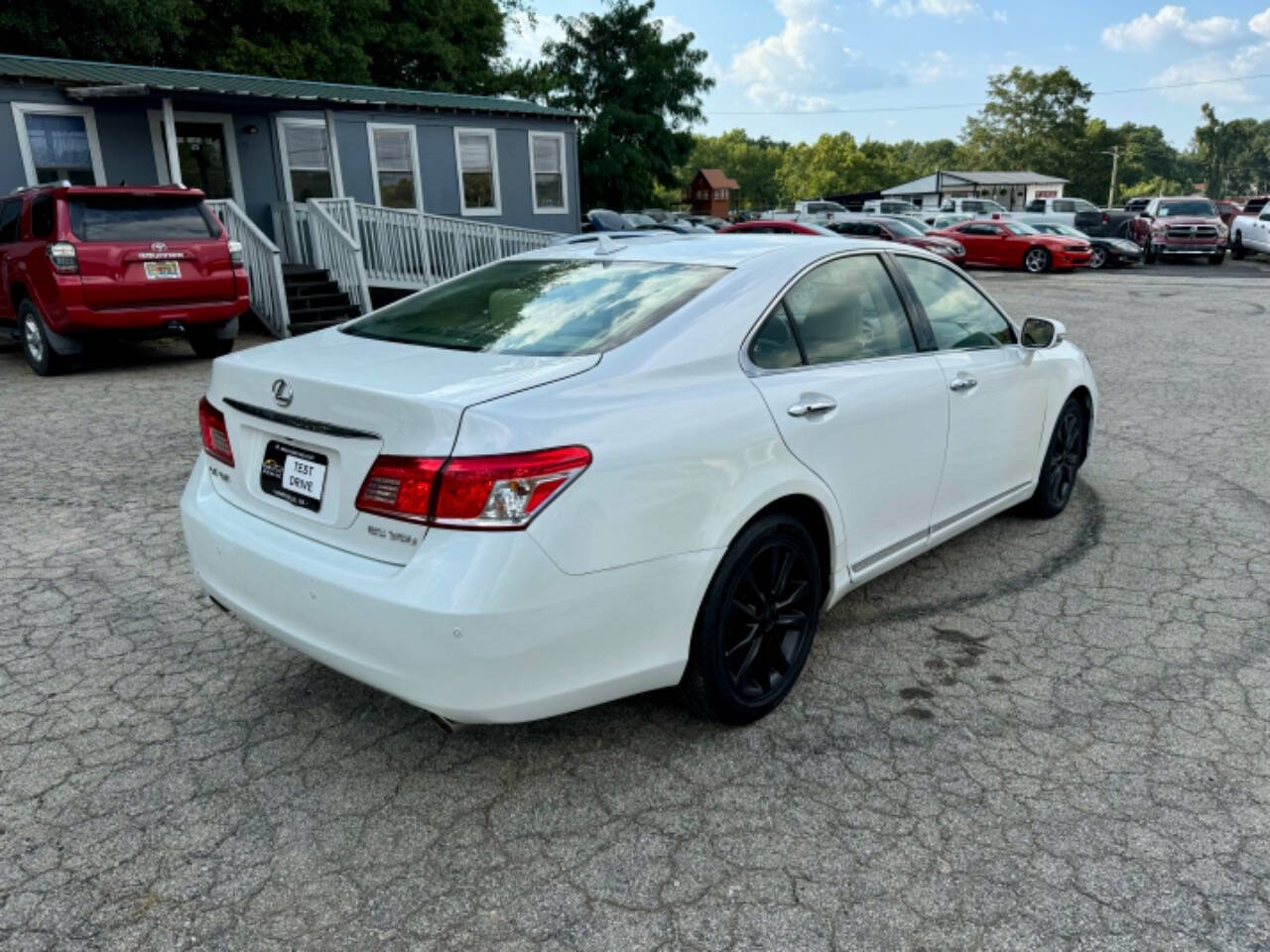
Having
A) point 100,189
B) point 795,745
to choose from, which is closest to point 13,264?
point 100,189

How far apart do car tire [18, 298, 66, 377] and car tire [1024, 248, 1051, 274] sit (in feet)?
70.0

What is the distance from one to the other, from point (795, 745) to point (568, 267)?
1874 millimetres

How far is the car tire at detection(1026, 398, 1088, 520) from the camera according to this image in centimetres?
468

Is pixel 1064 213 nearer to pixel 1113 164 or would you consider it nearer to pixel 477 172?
pixel 477 172

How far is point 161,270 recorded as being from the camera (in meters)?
8.72

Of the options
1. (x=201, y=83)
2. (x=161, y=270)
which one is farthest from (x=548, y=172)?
(x=161, y=270)

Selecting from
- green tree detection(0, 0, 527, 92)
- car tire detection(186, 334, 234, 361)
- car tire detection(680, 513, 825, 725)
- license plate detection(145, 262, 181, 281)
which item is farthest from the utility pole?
car tire detection(680, 513, 825, 725)

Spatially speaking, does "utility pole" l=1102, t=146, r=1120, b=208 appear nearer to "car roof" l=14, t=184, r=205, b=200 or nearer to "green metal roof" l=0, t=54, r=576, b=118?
"green metal roof" l=0, t=54, r=576, b=118

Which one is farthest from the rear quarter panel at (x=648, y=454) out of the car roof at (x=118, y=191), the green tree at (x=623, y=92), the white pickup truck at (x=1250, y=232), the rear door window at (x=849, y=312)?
the green tree at (x=623, y=92)

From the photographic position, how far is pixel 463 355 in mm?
2736

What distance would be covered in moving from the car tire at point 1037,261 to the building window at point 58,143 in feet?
66.3

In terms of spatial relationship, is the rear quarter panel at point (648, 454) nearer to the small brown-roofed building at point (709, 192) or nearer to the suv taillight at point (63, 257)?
the suv taillight at point (63, 257)

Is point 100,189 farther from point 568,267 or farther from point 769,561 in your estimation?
point 769,561

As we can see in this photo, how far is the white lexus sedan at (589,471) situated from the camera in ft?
7.41
